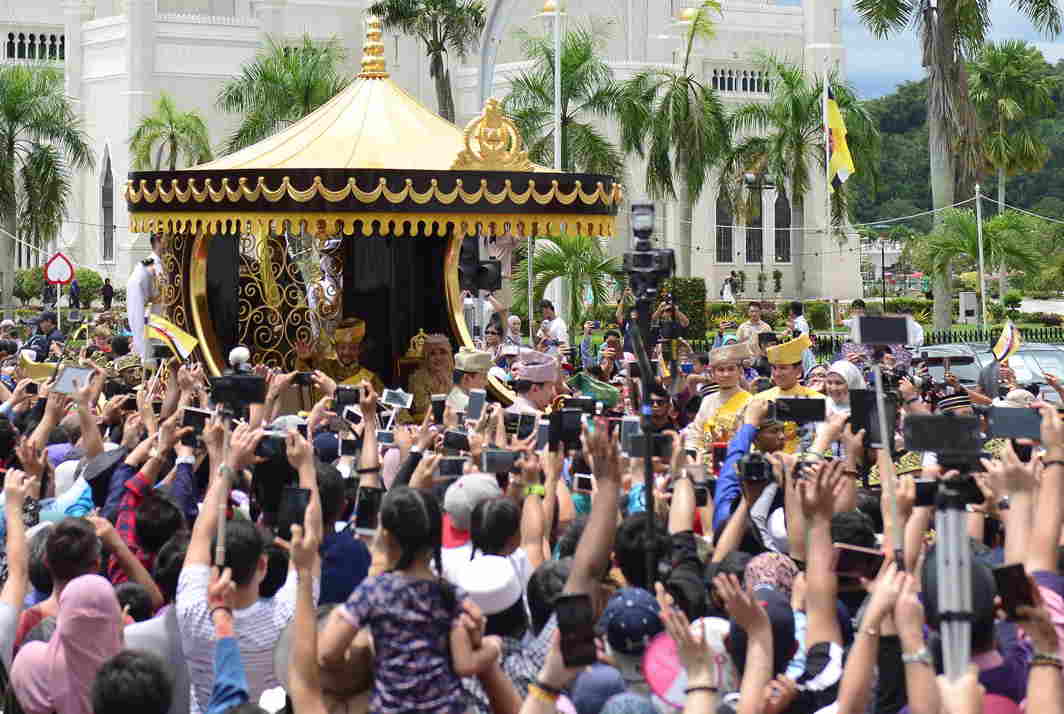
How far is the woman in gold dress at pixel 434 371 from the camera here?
1505 centimetres

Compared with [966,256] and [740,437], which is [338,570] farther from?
[966,256]

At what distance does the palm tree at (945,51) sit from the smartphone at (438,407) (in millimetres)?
21828

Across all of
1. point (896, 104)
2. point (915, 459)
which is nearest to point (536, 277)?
point (915, 459)

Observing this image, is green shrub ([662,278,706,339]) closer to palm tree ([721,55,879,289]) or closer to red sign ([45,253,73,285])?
palm tree ([721,55,879,289])

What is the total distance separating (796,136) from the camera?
48.8m

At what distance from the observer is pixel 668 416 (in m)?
12.3

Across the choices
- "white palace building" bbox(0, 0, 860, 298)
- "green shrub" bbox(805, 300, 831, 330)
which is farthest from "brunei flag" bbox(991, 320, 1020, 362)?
"white palace building" bbox(0, 0, 860, 298)

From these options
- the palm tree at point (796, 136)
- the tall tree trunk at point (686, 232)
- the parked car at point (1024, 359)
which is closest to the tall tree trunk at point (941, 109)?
the tall tree trunk at point (686, 232)

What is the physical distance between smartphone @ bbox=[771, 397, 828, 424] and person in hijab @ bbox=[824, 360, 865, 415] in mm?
3706

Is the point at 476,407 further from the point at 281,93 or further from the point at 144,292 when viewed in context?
the point at 281,93

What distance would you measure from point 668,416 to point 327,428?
108 inches

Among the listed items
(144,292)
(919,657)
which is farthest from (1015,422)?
(144,292)

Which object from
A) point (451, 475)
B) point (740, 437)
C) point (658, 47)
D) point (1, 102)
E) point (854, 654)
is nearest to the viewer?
point (854, 654)

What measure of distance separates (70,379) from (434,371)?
6137 mm
